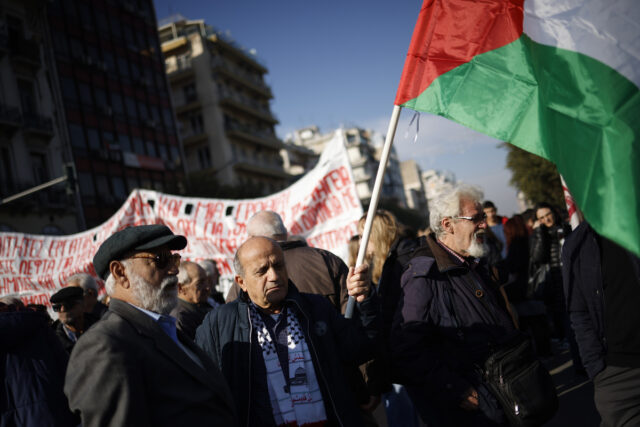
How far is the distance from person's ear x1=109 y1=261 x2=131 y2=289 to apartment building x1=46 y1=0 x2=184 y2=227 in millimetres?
27334

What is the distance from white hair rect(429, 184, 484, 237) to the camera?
305cm

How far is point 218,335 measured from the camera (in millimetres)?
2717

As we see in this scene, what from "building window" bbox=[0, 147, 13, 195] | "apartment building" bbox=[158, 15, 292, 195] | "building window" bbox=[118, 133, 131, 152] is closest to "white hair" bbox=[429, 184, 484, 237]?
"building window" bbox=[0, 147, 13, 195]

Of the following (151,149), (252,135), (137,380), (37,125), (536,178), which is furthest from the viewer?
(252,135)

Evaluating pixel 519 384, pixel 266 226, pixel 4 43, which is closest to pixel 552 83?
pixel 519 384

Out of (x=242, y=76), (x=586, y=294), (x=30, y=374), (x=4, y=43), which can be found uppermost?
(x=242, y=76)

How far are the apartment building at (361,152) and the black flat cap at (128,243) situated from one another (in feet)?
239

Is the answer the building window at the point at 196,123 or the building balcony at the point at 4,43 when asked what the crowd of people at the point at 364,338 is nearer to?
the building balcony at the point at 4,43

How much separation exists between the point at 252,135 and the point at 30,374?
43955 mm

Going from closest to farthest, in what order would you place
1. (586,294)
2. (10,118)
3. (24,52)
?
(586,294) → (10,118) → (24,52)

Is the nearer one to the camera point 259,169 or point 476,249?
point 476,249

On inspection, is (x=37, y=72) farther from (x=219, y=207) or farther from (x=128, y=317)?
(x=128, y=317)

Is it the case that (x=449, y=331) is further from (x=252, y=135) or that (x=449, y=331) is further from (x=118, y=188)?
(x=252, y=135)

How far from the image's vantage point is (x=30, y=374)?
9.53 feet
